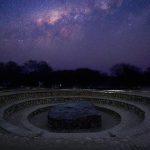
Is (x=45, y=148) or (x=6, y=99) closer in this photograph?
(x=45, y=148)

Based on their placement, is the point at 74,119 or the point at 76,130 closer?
the point at 76,130

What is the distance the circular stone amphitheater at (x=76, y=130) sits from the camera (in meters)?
5.70

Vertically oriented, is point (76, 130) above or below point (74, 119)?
below

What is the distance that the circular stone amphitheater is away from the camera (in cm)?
570

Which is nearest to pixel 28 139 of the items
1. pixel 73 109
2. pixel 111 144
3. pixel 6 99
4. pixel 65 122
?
pixel 111 144

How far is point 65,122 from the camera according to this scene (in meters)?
Result: 12.4

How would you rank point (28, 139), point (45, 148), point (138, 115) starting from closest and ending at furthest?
point (45, 148)
point (28, 139)
point (138, 115)

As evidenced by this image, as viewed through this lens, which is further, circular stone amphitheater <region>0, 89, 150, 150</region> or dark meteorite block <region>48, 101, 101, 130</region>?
dark meteorite block <region>48, 101, 101, 130</region>

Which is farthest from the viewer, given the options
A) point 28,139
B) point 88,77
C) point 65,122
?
point 88,77

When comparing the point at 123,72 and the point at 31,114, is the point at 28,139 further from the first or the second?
the point at 123,72

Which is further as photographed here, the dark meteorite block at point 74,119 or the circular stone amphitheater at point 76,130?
the dark meteorite block at point 74,119

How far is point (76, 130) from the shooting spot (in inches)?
481

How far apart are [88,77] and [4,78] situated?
1588 centimetres

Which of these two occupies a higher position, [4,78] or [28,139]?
[4,78]
